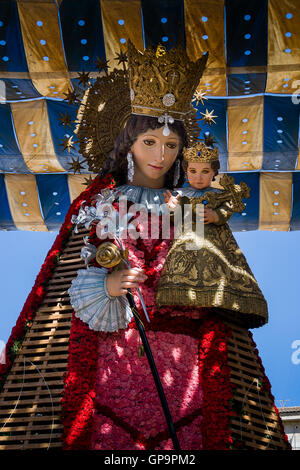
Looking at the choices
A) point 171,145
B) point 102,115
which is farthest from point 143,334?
point 102,115

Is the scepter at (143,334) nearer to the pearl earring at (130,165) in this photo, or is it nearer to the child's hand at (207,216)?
the child's hand at (207,216)

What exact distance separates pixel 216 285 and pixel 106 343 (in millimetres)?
1146

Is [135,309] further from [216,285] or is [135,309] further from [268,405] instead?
[268,405]

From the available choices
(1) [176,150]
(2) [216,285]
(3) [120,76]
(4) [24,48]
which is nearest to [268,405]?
(2) [216,285]

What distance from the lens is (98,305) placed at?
6.10m

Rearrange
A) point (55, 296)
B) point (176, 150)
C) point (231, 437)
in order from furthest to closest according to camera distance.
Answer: point (176, 150), point (55, 296), point (231, 437)

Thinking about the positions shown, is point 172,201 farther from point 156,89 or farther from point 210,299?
point 156,89

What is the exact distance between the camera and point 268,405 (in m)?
6.14

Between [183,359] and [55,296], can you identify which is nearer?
[183,359]

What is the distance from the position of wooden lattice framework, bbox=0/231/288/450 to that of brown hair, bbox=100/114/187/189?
1.61m

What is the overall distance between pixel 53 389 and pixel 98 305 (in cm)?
85

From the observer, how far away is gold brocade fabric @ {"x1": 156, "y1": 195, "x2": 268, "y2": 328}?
19.6 feet

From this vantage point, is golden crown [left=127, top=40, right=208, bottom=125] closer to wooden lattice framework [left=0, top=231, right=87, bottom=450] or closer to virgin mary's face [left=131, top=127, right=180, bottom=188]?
virgin mary's face [left=131, top=127, right=180, bottom=188]

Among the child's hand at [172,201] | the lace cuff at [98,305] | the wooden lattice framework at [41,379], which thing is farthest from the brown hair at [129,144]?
the lace cuff at [98,305]
